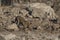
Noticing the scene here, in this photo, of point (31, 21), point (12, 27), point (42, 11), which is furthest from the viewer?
point (42, 11)

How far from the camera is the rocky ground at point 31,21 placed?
18.0 ft

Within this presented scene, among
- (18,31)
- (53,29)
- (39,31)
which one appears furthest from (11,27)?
(53,29)

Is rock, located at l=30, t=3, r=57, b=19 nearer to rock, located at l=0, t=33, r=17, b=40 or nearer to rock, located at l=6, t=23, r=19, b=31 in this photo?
rock, located at l=6, t=23, r=19, b=31

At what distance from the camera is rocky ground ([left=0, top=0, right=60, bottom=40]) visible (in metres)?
5.49

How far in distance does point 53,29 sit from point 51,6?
1.09 meters

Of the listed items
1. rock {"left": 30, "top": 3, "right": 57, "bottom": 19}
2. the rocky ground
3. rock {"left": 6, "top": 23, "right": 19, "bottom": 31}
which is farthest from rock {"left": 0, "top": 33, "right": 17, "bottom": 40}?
rock {"left": 30, "top": 3, "right": 57, "bottom": 19}

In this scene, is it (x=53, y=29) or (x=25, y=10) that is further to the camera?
(x=25, y=10)

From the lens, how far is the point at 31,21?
5977 millimetres

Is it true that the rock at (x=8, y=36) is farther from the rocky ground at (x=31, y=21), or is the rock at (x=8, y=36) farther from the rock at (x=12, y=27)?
the rock at (x=12, y=27)

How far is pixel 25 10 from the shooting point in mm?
6316

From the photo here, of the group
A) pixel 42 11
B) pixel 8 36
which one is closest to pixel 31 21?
pixel 42 11

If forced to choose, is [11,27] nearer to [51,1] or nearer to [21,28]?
[21,28]

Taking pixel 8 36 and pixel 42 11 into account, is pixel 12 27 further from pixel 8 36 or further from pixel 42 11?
pixel 42 11

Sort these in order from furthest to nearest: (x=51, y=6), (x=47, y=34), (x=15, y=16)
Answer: (x=51, y=6), (x=15, y=16), (x=47, y=34)
